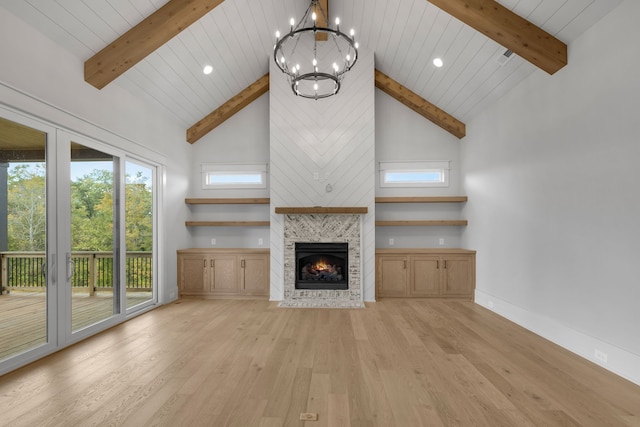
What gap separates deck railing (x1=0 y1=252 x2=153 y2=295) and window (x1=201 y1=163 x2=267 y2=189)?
1.96 metres

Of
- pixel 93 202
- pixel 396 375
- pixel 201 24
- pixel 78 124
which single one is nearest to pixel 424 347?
pixel 396 375

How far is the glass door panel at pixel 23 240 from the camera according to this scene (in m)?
2.75

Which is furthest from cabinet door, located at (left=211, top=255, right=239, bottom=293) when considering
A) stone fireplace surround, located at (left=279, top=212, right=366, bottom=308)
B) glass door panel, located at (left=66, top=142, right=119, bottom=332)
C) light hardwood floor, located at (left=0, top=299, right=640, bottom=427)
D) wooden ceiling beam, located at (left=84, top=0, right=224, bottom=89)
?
wooden ceiling beam, located at (left=84, top=0, right=224, bottom=89)

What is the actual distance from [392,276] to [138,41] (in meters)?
4.91

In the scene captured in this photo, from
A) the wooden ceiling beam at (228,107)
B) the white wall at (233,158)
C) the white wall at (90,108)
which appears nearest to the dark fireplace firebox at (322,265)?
the white wall at (233,158)

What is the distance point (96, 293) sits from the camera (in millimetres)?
3775

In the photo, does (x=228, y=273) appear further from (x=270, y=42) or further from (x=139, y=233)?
(x=270, y=42)

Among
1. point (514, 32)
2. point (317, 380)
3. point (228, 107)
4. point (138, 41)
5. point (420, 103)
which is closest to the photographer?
point (317, 380)

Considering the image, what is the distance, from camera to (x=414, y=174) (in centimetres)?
610

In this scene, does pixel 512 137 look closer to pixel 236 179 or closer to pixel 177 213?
pixel 236 179

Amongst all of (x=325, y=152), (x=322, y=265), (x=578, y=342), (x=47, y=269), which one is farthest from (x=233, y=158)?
(x=578, y=342)

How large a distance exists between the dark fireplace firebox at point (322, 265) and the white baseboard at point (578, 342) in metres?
2.45

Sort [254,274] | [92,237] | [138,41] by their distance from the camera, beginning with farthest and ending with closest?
[254,274] → [92,237] → [138,41]

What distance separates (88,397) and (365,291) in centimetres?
395
